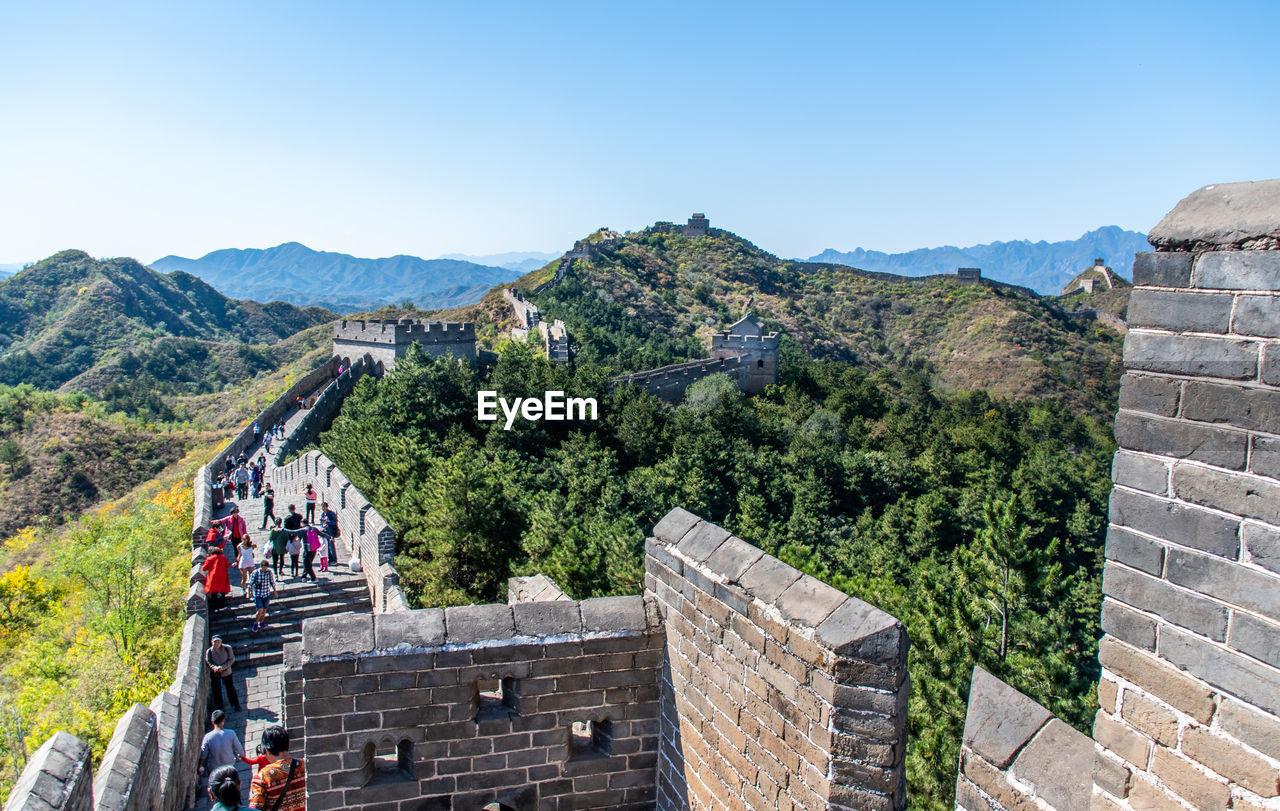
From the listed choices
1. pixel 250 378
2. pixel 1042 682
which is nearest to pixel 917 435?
pixel 1042 682

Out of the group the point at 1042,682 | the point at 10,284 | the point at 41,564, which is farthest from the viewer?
the point at 10,284

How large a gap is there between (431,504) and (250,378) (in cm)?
5679

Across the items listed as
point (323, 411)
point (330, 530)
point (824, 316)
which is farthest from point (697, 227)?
point (330, 530)

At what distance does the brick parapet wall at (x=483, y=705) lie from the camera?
A: 4094 mm

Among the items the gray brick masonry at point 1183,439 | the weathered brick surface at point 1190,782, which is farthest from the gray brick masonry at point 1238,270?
the weathered brick surface at point 1190,782

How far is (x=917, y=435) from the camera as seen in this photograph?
35.6 meters

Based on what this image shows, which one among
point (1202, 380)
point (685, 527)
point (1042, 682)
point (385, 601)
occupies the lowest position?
point (1042, 682)

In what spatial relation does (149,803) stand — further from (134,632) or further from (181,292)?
(181,292)

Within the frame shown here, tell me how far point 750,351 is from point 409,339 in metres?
16.5

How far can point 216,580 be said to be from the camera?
38.2ft

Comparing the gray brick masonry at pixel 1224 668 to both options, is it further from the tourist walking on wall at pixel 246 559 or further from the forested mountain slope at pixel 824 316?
the forested mountain slope at pixel 824 316

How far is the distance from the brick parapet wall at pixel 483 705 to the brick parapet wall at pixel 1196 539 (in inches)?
98.9

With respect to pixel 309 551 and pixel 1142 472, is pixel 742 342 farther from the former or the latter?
pixel 1142 472

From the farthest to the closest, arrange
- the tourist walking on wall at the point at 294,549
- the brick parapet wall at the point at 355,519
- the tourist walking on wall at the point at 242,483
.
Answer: the tourist walking on wall at the point at 242,483 → the tourist walking on wall at the point at 294,549 → the brick parapet wall at the point at 355,519
